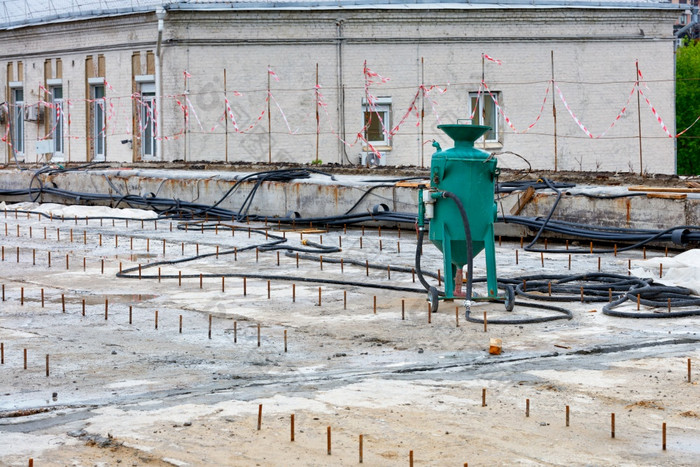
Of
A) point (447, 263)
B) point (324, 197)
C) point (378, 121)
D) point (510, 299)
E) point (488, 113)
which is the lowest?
point (510, 299)

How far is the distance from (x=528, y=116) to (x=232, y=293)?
73.0 feet

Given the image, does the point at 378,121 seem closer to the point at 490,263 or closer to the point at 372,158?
the point at 372,158

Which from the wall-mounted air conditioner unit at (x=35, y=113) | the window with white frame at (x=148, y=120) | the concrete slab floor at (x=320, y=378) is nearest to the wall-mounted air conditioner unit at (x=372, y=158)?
the window with white frame at (x=148, y=120)

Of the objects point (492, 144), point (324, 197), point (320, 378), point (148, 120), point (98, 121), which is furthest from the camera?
point (98, 121)

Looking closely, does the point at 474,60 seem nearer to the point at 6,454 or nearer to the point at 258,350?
the point at 258,350

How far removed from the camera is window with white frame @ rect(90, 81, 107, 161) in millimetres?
35312

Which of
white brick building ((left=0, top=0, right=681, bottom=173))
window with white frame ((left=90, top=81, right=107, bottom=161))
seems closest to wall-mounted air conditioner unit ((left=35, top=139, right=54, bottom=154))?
window with white frame ((left=90, top=81, right=107, bottom=161))

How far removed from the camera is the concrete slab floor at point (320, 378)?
6328 millimetres

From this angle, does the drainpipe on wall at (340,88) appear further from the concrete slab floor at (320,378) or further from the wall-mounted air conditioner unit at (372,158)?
the concrete slab floor at (320,378)

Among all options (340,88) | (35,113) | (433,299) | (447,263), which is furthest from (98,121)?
(433,299)

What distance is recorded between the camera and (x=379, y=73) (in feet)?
106

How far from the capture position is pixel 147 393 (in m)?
7.68

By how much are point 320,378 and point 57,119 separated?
31423 millimetres

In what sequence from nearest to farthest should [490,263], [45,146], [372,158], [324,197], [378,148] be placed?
[490,263] < [324,197] < [372,158] < [378,148] < [45,146]
